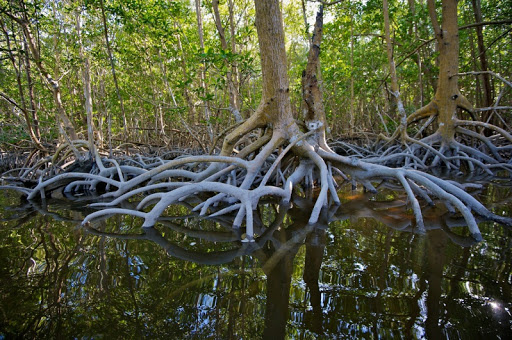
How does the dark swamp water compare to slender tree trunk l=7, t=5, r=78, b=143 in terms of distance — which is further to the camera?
slender tree trunk l=7, t=5, r=78, b=143

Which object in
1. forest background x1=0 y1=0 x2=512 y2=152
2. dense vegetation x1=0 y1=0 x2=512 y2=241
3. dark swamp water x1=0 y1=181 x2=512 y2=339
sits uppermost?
forest background x1=0 y1=0 x2=512 y2=152

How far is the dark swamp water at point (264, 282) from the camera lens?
1.30 metres

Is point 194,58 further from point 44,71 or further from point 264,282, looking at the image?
point 264,282

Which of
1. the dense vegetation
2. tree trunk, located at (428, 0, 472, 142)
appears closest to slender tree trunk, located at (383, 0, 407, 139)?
the dense vegetation

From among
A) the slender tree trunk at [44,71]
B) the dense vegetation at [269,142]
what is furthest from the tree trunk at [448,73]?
the slender tree trunk at [44,71]

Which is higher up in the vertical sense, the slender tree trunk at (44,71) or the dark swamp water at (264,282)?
the slender tree trunk at (44,71)

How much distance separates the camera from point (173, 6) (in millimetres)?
7301

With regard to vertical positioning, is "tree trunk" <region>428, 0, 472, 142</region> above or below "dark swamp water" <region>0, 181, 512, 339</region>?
above

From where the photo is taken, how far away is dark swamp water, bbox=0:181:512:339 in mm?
1305

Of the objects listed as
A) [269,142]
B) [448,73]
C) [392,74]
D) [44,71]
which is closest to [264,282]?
[269,142]

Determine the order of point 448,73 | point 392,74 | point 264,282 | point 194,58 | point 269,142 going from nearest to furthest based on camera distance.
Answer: point 264,282
point 269,142
point 392,74
point 448,73
point 194,58

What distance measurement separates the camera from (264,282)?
5.59ft

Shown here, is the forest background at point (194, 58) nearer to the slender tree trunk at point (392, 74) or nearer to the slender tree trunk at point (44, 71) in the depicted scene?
the slender tree trunk at point (44, 71)

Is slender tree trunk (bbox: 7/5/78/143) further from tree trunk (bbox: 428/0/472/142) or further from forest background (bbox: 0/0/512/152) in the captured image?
tree trunk (bbox: 428/0/472/142)
